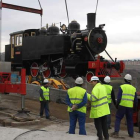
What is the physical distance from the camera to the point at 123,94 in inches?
285

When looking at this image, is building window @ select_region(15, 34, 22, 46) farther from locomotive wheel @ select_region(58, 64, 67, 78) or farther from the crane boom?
locomotive wheel @ select_region(58, 64, 67, 78)

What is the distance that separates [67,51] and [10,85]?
6624mm

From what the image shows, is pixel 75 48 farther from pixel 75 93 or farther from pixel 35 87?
pixel 75 93

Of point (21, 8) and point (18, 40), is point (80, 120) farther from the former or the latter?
point (18, 40)

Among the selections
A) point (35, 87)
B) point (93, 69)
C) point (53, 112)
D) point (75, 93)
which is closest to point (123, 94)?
point (75, 93)

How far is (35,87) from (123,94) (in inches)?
331

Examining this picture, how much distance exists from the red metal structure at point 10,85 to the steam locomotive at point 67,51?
5.25 m

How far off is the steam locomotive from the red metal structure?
525cm

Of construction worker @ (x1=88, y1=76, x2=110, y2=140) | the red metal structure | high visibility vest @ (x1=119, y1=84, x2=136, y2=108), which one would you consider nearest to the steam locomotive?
the red metal structure

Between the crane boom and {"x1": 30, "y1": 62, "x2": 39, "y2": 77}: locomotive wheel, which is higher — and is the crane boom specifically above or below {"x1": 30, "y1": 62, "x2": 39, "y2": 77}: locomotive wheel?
above

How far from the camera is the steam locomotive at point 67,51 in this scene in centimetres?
1449

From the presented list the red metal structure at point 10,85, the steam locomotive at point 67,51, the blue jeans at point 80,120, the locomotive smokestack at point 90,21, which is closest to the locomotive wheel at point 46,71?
the steam locomotive at point 67,51

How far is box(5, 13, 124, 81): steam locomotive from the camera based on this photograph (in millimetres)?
14492

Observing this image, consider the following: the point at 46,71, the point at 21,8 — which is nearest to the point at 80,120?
the point at 46,71
